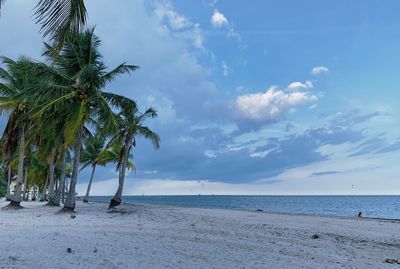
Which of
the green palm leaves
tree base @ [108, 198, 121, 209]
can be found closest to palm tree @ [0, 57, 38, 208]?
the green palm leaves

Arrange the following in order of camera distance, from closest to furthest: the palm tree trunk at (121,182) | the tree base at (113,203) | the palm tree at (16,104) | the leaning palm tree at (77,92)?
the leaning palm tree at (77,92)
the palm tree at (16,104)
the tree base at (113,203)
the palm tree trunk at (121,182)

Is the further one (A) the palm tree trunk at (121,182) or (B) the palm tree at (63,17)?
(A) the palm tree trunk at (121,182)

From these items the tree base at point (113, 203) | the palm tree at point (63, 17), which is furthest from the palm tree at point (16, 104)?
the palm tree at point (63, 17)

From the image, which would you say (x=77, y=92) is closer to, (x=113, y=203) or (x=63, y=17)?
(x=113, y=203)

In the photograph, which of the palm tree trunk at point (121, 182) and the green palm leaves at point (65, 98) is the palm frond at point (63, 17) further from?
the palm tree trunk at point (121, 182)

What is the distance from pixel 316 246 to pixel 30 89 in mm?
16581

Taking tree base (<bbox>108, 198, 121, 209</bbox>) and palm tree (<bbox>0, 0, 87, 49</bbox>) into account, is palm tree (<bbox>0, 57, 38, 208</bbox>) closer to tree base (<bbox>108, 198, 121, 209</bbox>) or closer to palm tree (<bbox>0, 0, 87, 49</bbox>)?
tree base (<bbox>108, 198, 121, 209</bbox>)

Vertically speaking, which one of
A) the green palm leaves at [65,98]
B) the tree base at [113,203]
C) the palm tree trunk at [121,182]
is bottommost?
the tree base at [113,203]

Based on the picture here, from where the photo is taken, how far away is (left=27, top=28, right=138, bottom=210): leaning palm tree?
1978 centimetres

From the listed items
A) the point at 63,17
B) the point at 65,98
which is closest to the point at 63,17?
the point at 63,17

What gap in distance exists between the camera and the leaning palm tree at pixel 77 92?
19781 mm

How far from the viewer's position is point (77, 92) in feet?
68.7

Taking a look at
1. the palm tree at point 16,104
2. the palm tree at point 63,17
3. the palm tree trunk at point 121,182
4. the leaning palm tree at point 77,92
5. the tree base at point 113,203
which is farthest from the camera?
the palm tree trunk at point 121,182

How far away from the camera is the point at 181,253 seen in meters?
8.91
